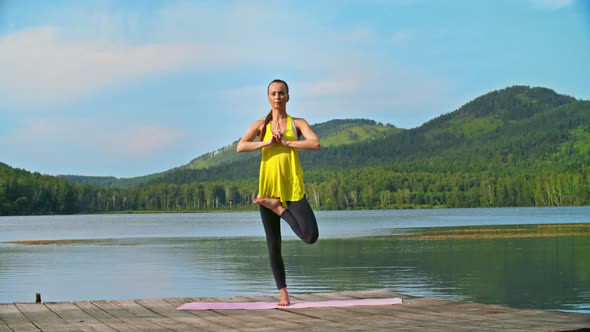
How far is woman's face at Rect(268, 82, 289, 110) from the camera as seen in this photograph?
8.95m

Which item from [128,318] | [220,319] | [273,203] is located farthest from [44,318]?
[273,203]

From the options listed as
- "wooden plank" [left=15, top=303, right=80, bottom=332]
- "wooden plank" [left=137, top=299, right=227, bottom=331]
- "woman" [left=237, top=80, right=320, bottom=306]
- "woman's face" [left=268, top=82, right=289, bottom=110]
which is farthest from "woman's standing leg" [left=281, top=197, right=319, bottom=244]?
"wooden plank" [left=15, top=303, right=80, bottom=332]

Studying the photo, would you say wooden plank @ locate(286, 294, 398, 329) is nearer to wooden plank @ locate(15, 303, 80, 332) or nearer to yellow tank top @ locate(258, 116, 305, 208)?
yellow tank top @ locate(258, 116, 305, 208)

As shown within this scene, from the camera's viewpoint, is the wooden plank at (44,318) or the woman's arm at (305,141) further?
the woman's arm at (305,141)

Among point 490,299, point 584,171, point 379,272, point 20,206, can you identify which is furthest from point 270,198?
point 584,171

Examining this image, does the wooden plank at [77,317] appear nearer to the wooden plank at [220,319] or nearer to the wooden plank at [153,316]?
the wooden plank at [153,316]

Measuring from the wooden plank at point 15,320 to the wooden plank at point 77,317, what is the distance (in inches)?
14.7

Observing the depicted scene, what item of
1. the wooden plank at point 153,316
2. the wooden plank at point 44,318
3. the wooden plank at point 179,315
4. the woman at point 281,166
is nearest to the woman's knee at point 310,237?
the woman at point 281,166

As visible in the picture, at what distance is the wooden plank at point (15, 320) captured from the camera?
839cm

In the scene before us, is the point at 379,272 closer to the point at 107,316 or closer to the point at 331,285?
the point at 331,285

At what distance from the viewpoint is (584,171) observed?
604 feet

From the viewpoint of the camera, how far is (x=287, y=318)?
881 cm

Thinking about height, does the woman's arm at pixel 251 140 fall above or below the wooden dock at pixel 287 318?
Result: above

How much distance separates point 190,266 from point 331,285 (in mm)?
10256
